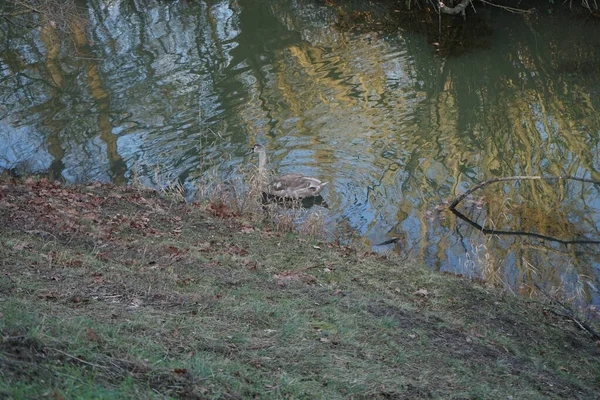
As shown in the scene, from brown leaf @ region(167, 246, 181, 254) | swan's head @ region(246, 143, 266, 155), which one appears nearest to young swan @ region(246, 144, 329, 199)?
swan's head @ region(246, 143, 266, 155)

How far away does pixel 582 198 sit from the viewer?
A: 14.8 metres

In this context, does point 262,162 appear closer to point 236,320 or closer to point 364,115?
point 364,115

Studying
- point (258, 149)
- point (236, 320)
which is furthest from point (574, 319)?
point (258, 149)

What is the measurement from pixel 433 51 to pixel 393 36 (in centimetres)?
210

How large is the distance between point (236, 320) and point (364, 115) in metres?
12.4

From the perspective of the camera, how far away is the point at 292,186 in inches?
587

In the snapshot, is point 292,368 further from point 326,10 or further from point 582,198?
point 326,10

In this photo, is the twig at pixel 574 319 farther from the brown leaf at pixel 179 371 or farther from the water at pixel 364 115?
the brown leaf at pixel 179 371

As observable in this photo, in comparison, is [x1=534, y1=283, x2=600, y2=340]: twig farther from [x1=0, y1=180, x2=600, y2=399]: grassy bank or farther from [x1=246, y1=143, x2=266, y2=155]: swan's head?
[x1=246, y1=143, x2=266, y2=155]: swan's head

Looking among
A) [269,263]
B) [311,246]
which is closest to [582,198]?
[311,246]

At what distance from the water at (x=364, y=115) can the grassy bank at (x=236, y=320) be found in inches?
101

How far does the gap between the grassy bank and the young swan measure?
2.47m

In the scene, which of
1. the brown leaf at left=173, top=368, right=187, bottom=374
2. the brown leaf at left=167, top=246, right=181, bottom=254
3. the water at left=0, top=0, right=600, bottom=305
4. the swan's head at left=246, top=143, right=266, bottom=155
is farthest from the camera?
the swan's head at left=246, top=143, right=266, bottom=155

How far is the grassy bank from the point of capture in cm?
Answer: 597
